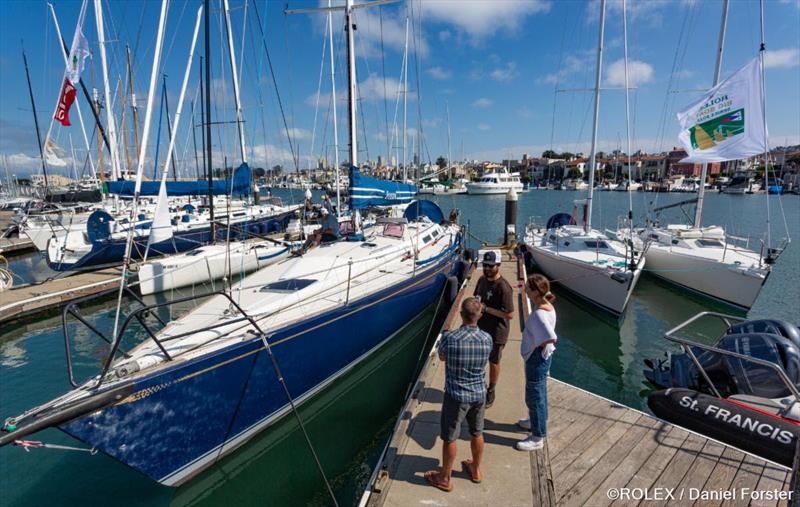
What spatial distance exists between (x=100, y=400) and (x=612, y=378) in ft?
29.9

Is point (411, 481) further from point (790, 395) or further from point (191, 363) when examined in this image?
point (790, 395)

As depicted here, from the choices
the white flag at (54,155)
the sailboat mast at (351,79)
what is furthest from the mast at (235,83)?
the white flag at (54,155)

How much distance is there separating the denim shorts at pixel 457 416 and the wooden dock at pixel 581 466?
639 millimetres

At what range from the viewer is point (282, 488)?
18.0 ft

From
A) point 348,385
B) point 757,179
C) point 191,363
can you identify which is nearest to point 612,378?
point 348,385

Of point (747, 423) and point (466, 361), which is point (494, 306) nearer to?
point (466, 361)

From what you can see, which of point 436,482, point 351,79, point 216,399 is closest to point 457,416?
point 436,482

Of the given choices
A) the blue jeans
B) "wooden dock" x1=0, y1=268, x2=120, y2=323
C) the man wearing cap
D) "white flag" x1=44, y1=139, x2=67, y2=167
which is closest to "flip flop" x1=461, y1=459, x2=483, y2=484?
the blue jeans

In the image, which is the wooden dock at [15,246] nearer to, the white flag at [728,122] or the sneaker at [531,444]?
the sneaker at [531,444]

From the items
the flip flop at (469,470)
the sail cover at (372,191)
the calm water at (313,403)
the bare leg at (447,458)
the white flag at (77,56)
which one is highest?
the white flag at (77,56)

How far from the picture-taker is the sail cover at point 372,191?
11078 mm

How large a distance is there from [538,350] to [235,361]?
12.6 ft

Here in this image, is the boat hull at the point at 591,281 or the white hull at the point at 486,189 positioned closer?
the boat hull at the point at 591,281

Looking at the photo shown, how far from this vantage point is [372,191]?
11.7 metres
